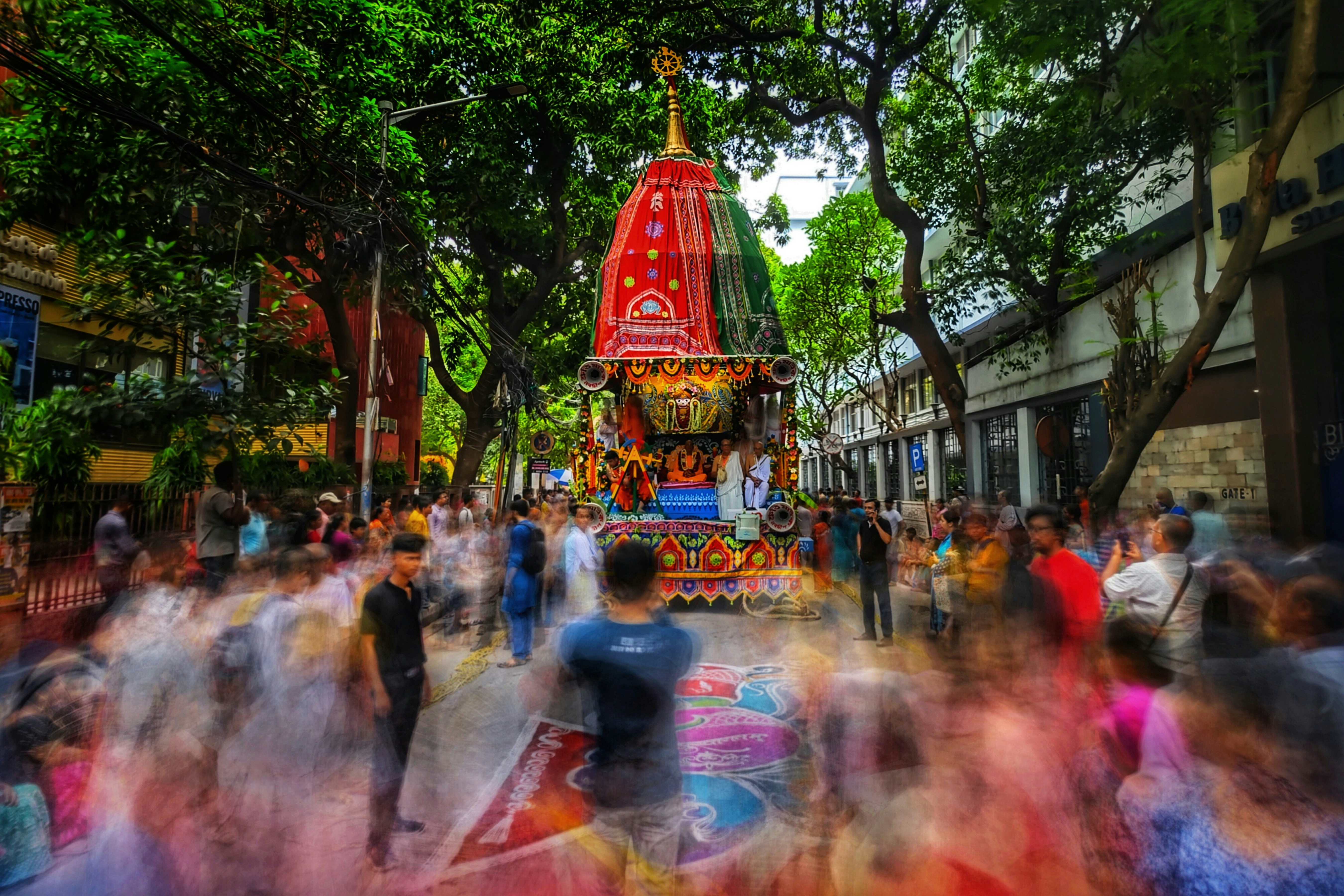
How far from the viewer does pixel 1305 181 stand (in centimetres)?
980

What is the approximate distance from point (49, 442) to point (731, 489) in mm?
8747

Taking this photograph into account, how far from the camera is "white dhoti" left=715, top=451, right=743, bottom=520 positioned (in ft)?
41.9

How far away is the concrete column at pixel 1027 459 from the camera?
19625mm

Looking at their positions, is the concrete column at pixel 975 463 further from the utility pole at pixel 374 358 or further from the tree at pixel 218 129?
the tree at pixel 218 129

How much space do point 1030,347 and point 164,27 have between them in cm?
1794

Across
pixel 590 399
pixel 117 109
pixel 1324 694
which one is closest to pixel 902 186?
pixel 590 399

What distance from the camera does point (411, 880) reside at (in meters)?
4.02

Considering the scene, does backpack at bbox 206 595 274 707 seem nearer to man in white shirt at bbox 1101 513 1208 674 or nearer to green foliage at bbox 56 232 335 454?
man in white shirt at bbox 1101 513 1208 674

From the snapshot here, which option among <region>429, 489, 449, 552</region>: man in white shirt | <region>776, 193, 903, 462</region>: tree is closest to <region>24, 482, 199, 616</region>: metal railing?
<region>429, 489, 449, 552</region>: man in white shirt

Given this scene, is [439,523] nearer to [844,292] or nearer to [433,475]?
[844,292]

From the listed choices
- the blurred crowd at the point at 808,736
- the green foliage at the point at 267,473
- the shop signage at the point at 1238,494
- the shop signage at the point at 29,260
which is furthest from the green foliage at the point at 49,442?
the shop signage at the point at 1238,494

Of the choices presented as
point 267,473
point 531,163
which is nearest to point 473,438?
point 531,163

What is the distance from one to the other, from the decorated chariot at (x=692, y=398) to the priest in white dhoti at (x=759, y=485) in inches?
0.8

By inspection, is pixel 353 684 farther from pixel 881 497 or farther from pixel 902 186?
pixel 881 497
